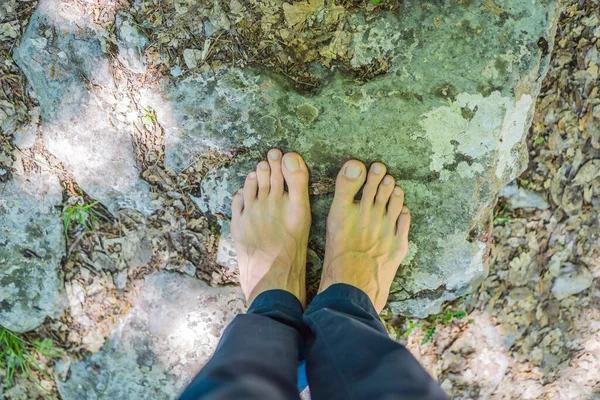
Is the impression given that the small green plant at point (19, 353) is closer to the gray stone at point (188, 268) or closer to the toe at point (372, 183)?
the gray stone at point (188, 268)

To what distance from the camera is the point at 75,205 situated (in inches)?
80.5

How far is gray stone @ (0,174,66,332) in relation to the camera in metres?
2.04

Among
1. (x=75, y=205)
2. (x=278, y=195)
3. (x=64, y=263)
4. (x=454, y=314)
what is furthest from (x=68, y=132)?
(x=454, y=314)

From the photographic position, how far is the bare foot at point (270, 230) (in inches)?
77.4

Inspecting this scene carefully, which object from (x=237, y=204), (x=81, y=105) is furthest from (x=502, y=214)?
(x=81, y=105)

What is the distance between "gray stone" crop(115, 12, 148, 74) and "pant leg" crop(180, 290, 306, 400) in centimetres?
112

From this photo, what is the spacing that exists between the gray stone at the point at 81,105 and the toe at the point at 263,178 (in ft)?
1.64

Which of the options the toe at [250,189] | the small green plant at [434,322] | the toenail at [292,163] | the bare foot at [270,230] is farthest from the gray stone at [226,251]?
the small green plant at [434,322]

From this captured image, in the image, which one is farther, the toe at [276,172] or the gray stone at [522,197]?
the gray stone at [522,197]

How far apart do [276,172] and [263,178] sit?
7 centimetres

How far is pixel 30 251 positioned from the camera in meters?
2.09

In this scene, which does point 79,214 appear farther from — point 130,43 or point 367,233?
point 367,233

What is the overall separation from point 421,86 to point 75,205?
1.61 meters

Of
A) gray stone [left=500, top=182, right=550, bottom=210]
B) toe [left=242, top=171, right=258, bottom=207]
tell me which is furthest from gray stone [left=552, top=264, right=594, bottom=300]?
toe [left=242, top=171, right=258, bottom=207]
